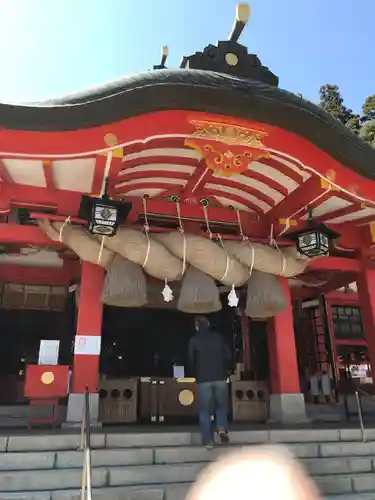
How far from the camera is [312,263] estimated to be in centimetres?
753

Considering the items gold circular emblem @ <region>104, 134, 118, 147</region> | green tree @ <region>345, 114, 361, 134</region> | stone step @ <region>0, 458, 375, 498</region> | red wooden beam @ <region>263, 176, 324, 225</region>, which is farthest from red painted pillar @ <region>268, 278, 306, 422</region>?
green tree @ <region>345, 114, 361, 134</region>

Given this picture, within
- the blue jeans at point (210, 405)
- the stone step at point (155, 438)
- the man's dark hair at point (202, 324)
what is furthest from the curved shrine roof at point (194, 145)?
the stone step at point (155, 438)

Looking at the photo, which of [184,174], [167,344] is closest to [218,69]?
[184,174]

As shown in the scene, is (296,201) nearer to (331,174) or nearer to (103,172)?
(331,174)

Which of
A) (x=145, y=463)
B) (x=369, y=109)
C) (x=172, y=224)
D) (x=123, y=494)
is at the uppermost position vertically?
(x=369, y=109)

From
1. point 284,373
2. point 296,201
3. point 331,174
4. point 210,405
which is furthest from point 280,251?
point 210,405

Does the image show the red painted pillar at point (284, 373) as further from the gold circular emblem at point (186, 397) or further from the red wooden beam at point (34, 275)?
the red wooden beam at point (34, 275)

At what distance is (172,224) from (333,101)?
26.3 m

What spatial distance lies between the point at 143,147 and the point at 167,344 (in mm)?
4336

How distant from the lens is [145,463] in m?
4.33

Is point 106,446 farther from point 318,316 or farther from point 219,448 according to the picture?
point 318,316

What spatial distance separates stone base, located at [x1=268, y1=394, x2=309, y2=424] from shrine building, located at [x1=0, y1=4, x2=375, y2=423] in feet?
0.10

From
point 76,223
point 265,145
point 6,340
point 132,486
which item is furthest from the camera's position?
point 6,340

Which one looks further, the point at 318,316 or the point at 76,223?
the point at 318,316
